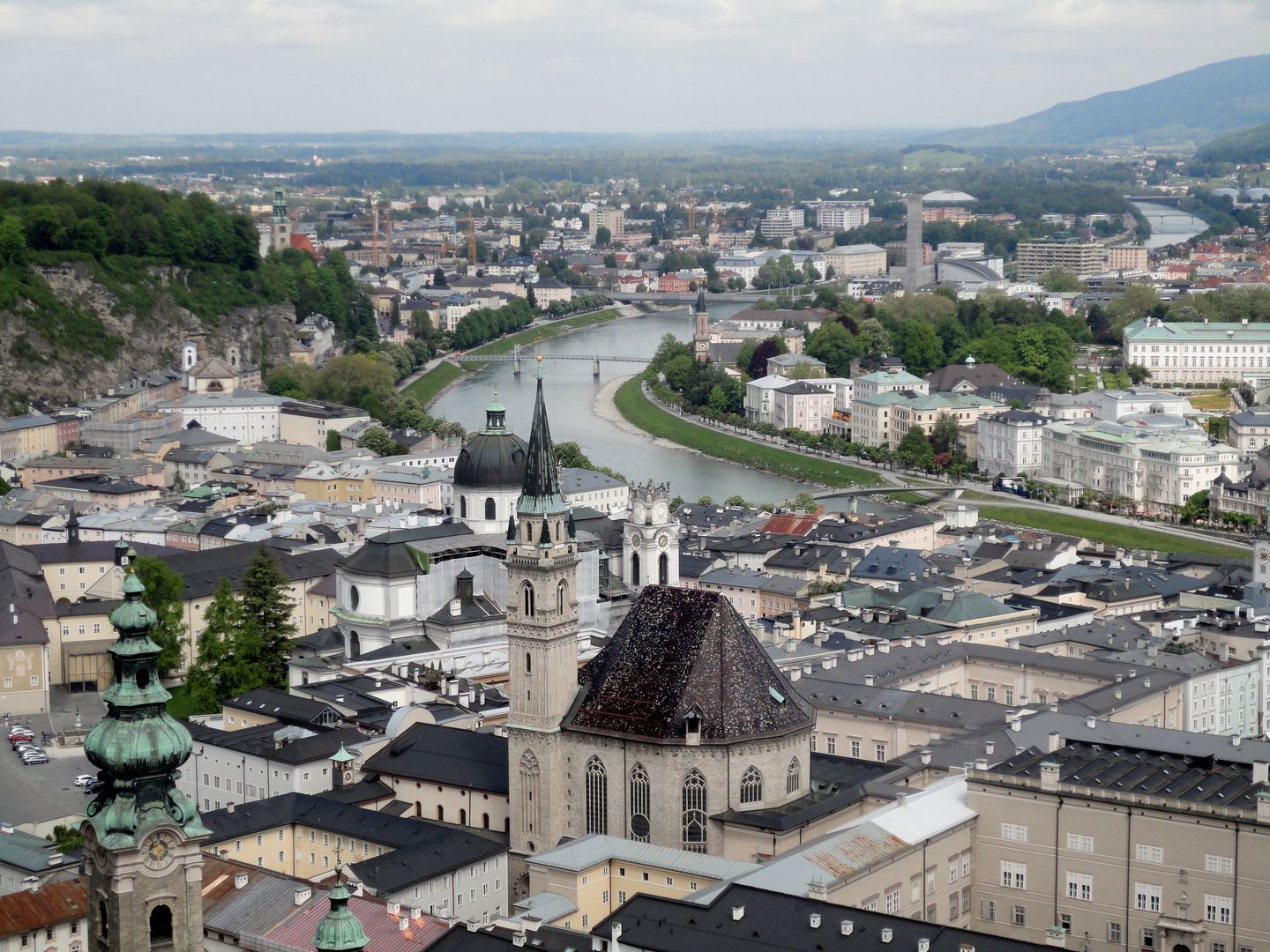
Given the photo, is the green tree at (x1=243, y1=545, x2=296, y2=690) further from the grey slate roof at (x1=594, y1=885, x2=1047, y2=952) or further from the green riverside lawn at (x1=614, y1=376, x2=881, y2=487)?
the green riverside lawn at (x1=614, y1=376, x2=881, y2=487)

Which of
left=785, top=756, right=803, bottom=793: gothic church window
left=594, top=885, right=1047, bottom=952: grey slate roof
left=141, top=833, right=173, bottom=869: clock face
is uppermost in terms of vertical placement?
left=141, top=833, right=173, bottom=869: clock face

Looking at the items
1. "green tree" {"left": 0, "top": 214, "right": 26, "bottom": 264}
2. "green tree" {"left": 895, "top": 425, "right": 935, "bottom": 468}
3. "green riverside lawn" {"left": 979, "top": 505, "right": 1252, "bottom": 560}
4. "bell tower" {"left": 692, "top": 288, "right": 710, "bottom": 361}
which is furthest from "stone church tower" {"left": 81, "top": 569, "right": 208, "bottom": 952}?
"bell tower" {"left": 692, "top": 288, "right": 710, "bottom": 361}

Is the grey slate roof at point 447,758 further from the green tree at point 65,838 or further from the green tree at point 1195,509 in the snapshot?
the green tree at point 1195,509

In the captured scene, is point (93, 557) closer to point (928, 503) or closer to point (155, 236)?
point (928, 503)

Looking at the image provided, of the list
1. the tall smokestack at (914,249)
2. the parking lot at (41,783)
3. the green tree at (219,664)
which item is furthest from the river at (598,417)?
the parking lot at (41,783)

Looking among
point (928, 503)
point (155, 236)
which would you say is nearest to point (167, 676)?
point (928, 503)
